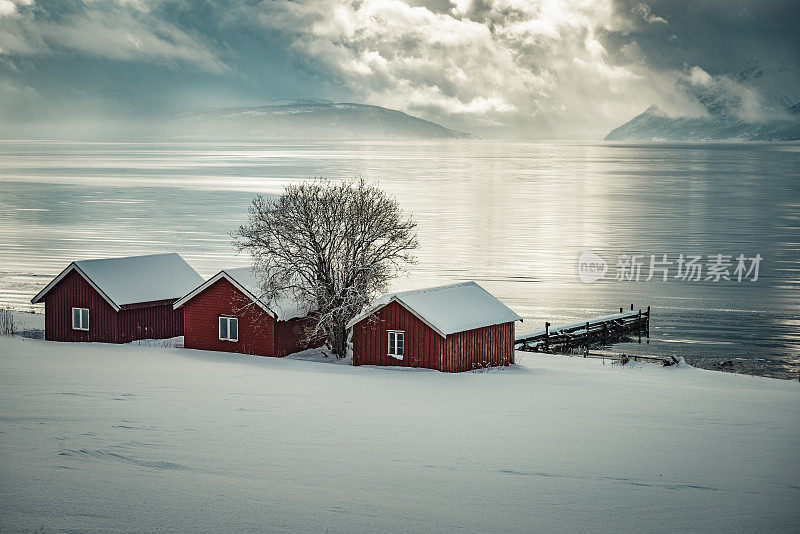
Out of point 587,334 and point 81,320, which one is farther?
point 587,334

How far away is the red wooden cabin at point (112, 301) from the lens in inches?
1538

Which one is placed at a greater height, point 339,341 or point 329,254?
point 329,254

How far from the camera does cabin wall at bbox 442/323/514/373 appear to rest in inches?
1302

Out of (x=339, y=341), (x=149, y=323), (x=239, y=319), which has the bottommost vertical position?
(x=339, y=341)

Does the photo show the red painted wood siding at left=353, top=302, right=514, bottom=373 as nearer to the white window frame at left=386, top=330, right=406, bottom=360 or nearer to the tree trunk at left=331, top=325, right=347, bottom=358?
the white window frame at left=386, top=330, right=406, bottom=360

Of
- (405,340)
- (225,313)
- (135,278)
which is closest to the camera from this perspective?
(405,340)

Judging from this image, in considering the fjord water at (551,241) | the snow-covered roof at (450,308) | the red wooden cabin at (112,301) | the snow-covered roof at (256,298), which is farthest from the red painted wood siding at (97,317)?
the fjord water at (551,241)

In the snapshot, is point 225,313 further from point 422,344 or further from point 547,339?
point 547,339

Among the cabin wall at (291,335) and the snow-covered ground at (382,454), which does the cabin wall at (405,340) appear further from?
the cabin wall at (291,335)

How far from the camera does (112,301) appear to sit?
126 ft

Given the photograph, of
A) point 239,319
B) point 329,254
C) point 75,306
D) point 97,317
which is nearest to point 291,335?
point 239,319

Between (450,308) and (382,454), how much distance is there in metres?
15.3

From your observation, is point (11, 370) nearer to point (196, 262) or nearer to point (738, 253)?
point (196, 262)

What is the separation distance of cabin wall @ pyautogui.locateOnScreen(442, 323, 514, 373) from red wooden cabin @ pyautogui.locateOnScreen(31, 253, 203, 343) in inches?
556
